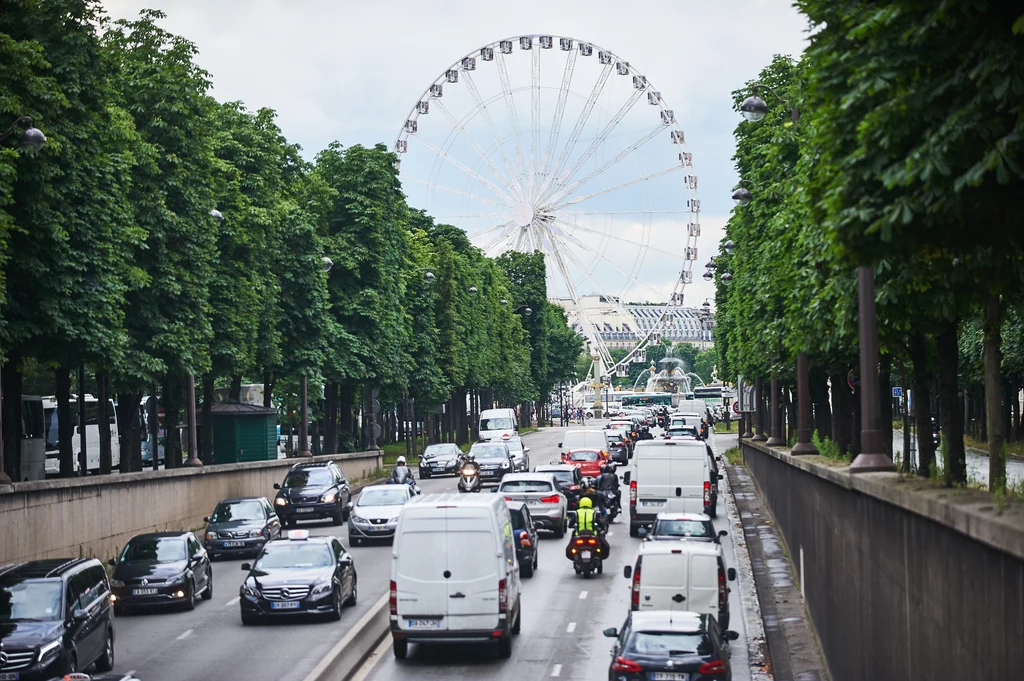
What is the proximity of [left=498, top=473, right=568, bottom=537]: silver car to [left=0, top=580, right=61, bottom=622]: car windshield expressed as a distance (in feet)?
70.1

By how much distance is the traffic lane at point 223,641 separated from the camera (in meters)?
22.6

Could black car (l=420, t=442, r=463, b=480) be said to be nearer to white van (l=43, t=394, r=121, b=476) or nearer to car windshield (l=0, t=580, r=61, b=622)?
white van (l=43, t=394, r=121, b=476)

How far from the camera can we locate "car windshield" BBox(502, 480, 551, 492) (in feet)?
139

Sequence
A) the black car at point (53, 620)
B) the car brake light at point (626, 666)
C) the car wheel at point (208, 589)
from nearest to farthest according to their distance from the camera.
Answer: the car brake light at point (626, 666), the black car at point (53, 620), the car wheel at point (208, 589)

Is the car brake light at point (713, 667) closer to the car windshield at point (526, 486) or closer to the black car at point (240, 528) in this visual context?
the black car at point (240, 528)

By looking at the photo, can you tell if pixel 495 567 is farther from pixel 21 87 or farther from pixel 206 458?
pixel 206 458

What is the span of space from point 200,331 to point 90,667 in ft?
94.6

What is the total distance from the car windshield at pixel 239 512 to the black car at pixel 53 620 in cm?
1662

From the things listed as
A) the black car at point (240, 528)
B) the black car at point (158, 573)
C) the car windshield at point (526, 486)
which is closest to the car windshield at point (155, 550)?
the black car at point (158, 573)

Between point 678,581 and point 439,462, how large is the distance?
49.5 metres

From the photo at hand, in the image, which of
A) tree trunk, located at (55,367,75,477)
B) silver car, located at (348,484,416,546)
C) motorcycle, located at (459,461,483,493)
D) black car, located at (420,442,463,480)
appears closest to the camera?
silver car, located at (348,484,416,546)

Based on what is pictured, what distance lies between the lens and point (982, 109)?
409 inches

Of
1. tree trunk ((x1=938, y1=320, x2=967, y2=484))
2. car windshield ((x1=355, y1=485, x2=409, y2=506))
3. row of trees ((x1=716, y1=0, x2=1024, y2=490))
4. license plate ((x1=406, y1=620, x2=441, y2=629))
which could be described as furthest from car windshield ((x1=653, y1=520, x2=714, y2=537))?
car windshield ((x1=355, y1=485, x2=409, y2=506))

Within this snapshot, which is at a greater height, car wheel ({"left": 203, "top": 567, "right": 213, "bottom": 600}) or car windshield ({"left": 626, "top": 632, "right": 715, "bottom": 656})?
car windshield ({"left": 626, "top": 632, "right": 715, "bottom": 656})
